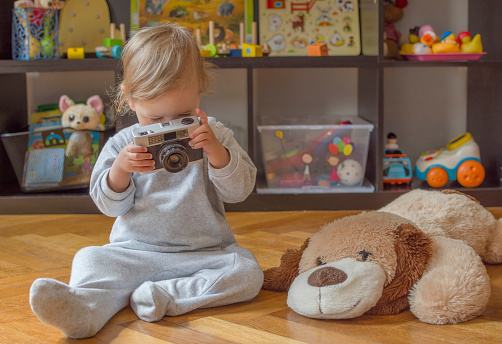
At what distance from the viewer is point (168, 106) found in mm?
965

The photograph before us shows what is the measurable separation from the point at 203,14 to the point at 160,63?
108 centimetres

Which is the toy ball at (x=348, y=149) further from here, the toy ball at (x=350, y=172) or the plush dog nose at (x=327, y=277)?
the plush dog nose at (x=327, y=277)

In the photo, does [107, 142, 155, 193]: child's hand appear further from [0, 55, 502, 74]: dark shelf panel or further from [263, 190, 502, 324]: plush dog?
[0, 55, 502, 74]: dark shelf panel

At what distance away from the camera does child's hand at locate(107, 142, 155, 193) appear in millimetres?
928

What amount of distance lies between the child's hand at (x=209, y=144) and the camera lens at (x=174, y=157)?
0.02 m

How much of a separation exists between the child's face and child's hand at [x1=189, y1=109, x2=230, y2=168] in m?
0.04

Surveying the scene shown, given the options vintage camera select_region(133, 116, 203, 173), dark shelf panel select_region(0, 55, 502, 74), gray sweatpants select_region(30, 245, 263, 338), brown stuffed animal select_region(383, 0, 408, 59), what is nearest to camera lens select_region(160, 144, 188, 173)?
vintage camera select_region(133, 116, 203, 173)

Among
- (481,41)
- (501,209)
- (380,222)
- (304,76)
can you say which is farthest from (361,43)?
(380,222)

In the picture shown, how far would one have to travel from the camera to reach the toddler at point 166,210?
92 cm

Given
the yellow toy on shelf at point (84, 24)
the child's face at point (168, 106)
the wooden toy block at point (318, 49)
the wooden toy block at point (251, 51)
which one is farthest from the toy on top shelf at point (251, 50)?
the child's face at point (168, 106)

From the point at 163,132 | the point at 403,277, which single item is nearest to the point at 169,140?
the point at 163,132

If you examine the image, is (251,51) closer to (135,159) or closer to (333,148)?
(333,148)

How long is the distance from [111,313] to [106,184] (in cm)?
21

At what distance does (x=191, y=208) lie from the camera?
1.03 metres
